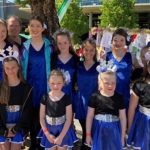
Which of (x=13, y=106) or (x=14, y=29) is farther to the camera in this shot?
(x=14, y=29)

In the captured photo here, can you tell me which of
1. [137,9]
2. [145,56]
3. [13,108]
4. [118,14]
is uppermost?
[137,9]

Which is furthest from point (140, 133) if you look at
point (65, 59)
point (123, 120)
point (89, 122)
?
point (65, 59)

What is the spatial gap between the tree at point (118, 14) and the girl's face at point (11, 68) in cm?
2884

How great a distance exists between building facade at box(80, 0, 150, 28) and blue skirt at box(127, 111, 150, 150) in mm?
37057

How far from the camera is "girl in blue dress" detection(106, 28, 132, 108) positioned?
193 inches

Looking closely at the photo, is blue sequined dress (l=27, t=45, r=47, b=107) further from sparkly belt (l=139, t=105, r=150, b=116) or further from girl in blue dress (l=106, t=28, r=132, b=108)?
sparkly belt (l=139, t=105, r=150, b=116)

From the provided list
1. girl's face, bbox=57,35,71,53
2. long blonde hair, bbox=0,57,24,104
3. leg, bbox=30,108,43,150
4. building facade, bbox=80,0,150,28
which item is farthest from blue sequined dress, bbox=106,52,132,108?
building facade, bbox=80,0,150,28

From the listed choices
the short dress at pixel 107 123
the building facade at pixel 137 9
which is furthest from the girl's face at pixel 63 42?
the building facade at pixel 137 9

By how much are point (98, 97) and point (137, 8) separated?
37.9 metres

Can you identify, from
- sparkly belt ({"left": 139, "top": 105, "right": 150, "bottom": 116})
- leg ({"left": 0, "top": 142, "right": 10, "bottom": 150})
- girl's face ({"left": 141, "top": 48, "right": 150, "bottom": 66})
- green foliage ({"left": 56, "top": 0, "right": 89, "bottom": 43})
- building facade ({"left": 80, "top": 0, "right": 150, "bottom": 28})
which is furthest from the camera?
building facade ({"left": 80, "top": 0, "right": 150, "bottom": 28})

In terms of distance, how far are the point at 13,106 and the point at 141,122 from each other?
61.5 inches

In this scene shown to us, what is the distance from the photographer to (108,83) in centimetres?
439

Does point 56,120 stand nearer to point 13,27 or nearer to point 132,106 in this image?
point 132,106

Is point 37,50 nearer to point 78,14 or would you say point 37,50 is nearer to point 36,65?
point 36,65
